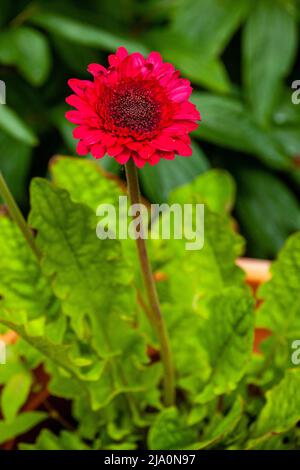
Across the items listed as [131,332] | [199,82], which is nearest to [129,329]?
[131,332]

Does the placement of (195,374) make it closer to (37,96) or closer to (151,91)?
(151,91)

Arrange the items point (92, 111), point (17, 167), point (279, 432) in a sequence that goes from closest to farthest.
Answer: point (92, 111)
point (279, 432)
point (17, 167)

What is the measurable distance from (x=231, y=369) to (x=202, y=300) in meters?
0.07

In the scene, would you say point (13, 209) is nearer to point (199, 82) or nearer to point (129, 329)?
point (129, 329)

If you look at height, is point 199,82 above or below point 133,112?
above

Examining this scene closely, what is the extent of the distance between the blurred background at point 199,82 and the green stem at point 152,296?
56 centimetres

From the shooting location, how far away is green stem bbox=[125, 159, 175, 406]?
325 millimetres

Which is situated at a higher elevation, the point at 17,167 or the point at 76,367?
the point at 17,167

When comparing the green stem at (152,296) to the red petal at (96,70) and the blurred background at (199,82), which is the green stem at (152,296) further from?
the blurred background at (199,82)

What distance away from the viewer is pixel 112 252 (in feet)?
1.45

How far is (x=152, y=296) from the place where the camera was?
1.30 ft

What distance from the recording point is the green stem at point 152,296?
325 millimetres
